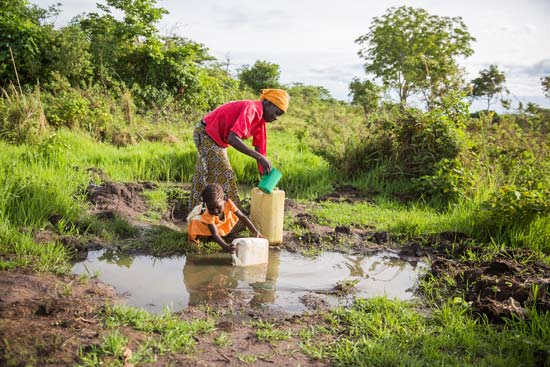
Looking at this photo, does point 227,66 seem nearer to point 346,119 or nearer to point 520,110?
point 346,119

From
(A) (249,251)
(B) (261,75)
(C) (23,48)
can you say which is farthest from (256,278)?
(B) (261,75)

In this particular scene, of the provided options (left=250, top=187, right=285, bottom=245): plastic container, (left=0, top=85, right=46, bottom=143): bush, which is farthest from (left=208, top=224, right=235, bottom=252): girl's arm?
(left=0, top=85, right=46, bottom=143): bush

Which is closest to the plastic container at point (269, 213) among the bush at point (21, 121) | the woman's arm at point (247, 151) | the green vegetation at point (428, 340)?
the woman's arm at point (247, 151)

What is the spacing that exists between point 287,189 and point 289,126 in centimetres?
853

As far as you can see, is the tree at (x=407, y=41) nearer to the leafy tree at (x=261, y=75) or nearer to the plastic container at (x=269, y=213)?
the leafy tree at (x=261, y=75)

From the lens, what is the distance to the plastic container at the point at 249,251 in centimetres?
392

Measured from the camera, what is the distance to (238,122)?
4.13 meters

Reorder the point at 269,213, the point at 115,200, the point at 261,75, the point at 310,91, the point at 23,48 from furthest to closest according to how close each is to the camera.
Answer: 1. the point at 310,91
2. the point at 261,75
3. the point at 23,48
4. the point at 115,200
5. the point at 269,213

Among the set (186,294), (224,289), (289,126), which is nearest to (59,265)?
(186,294)

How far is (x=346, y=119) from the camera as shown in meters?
9.08

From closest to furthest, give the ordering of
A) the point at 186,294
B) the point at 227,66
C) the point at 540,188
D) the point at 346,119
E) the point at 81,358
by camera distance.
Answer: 1. the point at 81,358
2. the point at 186,294
3. the point at 540,188
4. the point at 346,119
5. the point at 227,66

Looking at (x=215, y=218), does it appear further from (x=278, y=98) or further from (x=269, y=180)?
(x=278, y=98)

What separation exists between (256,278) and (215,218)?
726mm

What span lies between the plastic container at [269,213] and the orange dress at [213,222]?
0.73 feet
